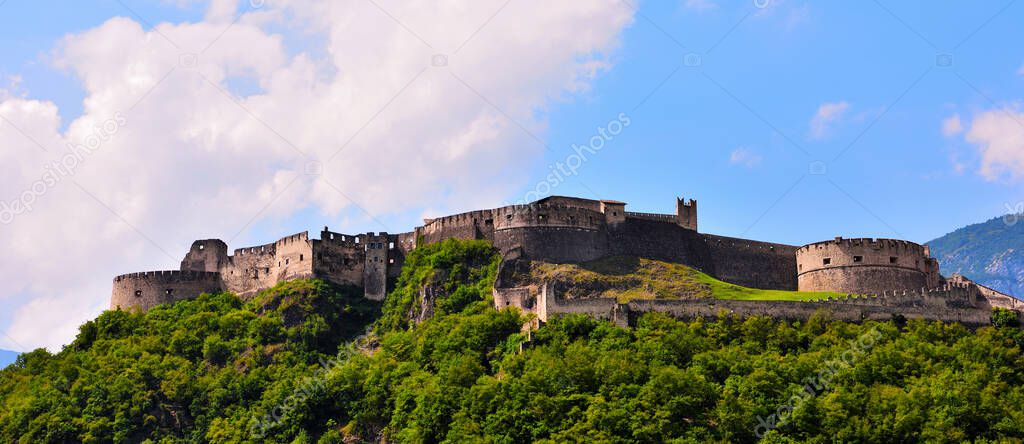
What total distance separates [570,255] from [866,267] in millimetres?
19491

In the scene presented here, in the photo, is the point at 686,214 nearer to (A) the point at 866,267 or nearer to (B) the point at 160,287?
(A) the point at 866,267

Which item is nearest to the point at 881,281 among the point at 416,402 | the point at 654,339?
the point at 654,339

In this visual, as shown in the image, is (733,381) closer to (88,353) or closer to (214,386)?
(214,386)

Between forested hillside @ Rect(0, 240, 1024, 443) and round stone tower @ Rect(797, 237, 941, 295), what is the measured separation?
11.8m

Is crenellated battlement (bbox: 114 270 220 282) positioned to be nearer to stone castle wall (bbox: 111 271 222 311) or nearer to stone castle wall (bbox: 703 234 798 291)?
stone castle wall (bbox: 111 271 222 311)

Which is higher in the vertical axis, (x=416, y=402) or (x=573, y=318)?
(x=573, y=318)

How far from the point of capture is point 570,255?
76312mm

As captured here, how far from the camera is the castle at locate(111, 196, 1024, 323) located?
7694 centimetres

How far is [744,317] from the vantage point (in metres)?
67.1

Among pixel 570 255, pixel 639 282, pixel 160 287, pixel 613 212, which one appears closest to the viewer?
pixel 639 282

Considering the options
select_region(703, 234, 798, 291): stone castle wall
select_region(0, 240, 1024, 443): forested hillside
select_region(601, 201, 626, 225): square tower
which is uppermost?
select_region(601, 201, 626, 225): square tower

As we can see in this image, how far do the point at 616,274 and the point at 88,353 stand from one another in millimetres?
31911

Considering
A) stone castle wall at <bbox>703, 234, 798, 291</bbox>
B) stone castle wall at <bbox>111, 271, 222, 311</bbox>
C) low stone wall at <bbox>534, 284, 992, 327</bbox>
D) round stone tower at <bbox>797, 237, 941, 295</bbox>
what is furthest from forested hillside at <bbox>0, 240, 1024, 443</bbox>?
stone castle wall at <bbox>703, 234, 798, 291</bbox>

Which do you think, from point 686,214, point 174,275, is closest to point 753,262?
point 686,214
